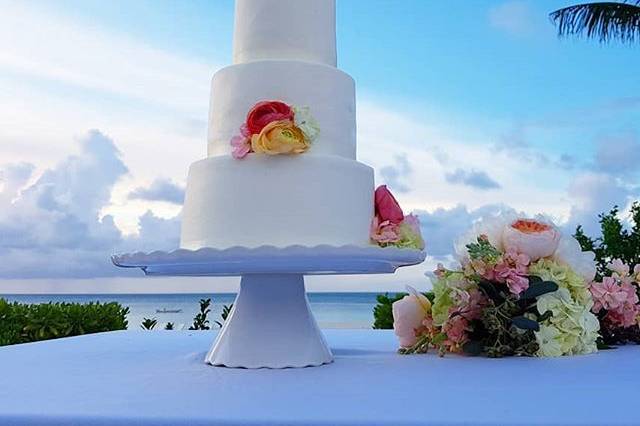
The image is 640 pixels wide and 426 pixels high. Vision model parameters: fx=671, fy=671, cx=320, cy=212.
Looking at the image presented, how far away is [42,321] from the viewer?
509cm

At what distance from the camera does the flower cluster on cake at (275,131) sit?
2039mm

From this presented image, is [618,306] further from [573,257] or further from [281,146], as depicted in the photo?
[281,146]

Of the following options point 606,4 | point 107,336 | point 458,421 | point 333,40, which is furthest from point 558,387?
point 606,4

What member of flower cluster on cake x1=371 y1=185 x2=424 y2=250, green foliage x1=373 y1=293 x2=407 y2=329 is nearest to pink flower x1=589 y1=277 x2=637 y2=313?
flower cluster on cake x1=371 y1=185 x2=424 y2=250

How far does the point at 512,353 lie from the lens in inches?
89.4

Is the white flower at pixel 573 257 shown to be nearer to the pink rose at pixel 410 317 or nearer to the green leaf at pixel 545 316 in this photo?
the green leaf at pixel 545 316

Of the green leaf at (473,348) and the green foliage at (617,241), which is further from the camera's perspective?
the green foliage at (617,241)

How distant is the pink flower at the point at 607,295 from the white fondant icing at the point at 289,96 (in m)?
1.08

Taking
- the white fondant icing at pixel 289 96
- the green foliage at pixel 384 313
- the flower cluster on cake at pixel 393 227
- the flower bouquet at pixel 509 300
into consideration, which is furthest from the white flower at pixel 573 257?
the green foliage at pixel 384 313

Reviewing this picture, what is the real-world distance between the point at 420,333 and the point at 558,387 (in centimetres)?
80

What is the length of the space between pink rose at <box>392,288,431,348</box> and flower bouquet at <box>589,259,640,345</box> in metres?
0.67

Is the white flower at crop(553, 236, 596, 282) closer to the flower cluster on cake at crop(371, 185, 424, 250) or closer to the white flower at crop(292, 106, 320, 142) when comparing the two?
the flower cluster on cake at crop(371, 185, 424, 250)

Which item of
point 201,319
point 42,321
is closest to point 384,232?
point 42,321

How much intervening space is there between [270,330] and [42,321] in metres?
3.62
